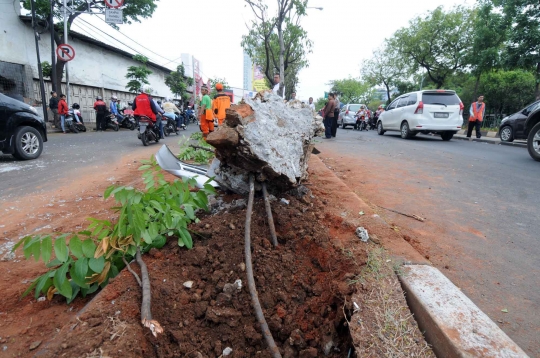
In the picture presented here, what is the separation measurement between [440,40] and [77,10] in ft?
82.4

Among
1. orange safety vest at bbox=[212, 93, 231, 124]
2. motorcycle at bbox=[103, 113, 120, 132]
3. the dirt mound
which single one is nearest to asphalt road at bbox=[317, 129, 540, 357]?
the dirt mound

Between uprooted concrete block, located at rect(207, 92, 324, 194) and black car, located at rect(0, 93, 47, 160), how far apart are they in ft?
17.5

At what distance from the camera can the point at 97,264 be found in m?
1.69

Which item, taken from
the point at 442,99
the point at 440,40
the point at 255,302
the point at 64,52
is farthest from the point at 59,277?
the point at 440,40

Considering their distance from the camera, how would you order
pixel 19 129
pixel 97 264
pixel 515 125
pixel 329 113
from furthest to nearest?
pixel 329 113 < pixel 515 125 < pixel 19 129 < pixel 97 264

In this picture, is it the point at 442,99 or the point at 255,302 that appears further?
the point at 442,99

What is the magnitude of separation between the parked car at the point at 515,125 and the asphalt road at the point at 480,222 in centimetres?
392

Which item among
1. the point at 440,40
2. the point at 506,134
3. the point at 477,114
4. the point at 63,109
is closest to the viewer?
the point at 506,134

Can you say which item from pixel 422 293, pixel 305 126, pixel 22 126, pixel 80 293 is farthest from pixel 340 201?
pixel 22 126

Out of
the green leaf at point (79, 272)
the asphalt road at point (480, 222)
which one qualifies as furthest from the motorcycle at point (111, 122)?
the green leaf at point (79, 272)

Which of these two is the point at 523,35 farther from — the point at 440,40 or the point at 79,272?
A: the point at 79,272

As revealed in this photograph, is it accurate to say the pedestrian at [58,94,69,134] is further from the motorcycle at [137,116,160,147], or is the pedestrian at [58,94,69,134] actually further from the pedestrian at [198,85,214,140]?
the pedestrian at [198,85,214,140]

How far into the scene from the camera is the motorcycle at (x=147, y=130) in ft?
27.3

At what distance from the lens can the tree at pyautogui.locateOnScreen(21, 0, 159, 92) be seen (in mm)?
13800
